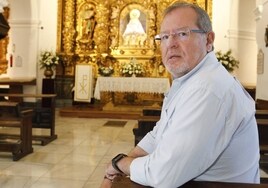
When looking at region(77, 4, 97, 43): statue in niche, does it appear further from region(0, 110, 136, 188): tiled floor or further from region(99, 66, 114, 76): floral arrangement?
region(0, 110, 136, 188): tiled floor

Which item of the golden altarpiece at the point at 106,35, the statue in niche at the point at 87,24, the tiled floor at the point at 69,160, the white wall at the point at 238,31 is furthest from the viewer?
the statue in niche at the point at 87,24

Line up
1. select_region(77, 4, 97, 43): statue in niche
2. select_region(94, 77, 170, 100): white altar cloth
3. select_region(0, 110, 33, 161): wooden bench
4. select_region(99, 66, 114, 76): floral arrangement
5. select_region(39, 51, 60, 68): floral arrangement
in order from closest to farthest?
select_region(0, 110, 33, 161): wooden bench < select_region(94, 77, 170, 100): white altar cloth < select_region(99, 66, 114, 76): floral arrangement < select_region(39, 51, 60, 68): floral arrangement < select_region(77, 4, 97, 43): statue in niche

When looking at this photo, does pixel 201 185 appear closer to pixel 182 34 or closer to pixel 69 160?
pixel 182 34

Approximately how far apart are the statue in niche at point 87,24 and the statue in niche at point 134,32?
1225 millimetres

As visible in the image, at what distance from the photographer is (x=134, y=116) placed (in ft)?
33.7

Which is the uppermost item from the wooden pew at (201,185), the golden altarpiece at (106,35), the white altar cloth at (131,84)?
the golden altarpiece at (106,35)

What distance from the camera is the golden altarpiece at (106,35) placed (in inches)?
484

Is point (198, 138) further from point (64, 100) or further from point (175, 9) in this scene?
point (64, 100)

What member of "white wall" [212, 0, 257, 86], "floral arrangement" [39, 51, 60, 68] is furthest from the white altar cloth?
"white wall" [212, 0, 257, 86]

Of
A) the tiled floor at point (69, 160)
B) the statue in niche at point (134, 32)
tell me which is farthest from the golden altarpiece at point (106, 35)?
the tiled floor at point (69, 160)

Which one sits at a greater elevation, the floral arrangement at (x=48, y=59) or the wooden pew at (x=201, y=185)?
the floral arrangement at (x=48, y=59)

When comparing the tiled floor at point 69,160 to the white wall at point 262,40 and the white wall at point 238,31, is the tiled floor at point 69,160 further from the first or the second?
the white wall at point 238,31

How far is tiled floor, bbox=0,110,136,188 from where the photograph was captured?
13.7 ft

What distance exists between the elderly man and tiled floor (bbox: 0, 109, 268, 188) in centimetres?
273
